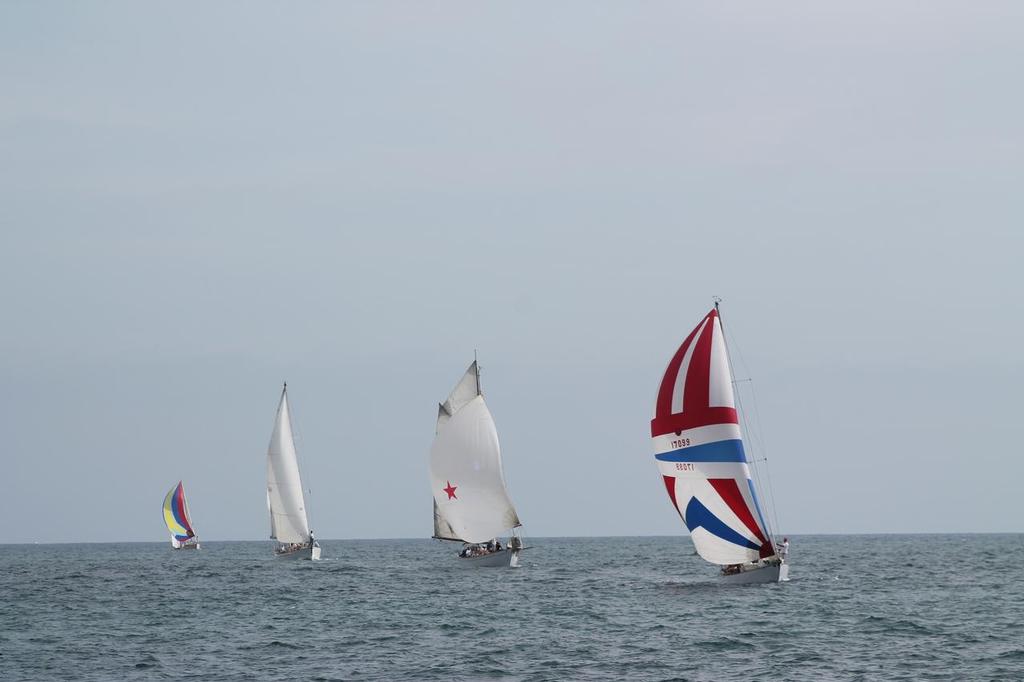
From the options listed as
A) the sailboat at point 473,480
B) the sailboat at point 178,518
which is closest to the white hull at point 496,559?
the sailboat at point 473,480

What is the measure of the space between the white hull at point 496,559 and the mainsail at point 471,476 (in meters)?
1.46

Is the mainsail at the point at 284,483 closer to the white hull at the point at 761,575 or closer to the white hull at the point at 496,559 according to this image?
the white hull at the point at 496,559

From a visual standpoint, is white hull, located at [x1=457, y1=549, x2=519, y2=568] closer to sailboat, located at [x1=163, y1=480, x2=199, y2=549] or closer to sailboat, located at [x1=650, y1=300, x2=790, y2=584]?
sailboat, located at [x1=650, y1=300, x2=790, y2=584]

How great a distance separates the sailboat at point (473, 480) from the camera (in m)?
83.8

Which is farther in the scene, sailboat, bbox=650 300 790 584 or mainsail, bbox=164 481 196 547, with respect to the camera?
mainsail, bbox=164 481 196 547

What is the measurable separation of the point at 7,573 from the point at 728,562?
66393 millimetres

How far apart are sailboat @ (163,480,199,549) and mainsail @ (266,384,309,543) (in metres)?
46.7

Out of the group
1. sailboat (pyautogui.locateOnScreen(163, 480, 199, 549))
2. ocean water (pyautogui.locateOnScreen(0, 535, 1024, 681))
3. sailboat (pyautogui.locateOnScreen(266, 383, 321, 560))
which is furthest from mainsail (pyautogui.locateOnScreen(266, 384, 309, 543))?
sailboat (pyautogui.locateOnScreen(163, 480, 199, 549))

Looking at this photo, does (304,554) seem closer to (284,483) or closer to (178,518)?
(284,483)

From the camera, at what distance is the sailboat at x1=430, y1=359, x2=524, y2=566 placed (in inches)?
3297

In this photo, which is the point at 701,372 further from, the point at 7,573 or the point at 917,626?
the point at 7,573

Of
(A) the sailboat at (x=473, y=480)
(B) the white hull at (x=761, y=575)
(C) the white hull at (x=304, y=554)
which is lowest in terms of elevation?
(B) the white hull at (x=761, y=575)

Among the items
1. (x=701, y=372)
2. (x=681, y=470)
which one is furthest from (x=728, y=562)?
(x=701, y=372)

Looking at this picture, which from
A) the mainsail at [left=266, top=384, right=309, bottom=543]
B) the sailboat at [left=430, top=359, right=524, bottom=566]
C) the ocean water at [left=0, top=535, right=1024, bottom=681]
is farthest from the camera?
the mainsail at [left=266, top=384, right=309, bottom=543]
